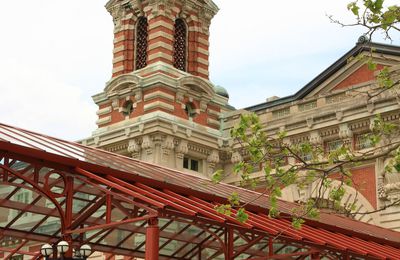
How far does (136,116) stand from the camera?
1654 inches

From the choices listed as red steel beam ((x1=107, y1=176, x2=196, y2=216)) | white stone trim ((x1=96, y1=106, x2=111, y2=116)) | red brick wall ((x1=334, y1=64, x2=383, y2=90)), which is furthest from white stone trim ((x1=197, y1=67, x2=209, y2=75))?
red steel beam ((x1=107, y1=176, x2=196, y2=216))

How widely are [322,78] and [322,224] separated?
700 inches

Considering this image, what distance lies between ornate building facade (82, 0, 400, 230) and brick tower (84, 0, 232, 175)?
2.1 inches

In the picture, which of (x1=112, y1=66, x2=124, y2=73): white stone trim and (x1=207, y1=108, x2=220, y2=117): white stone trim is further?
(x1=112, y1=66, x2=124, y2=73): white stone trim

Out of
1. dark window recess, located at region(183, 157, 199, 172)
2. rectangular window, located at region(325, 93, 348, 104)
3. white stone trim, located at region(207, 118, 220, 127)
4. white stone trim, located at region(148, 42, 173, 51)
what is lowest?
dark window recess, located at region(183, 157, 199, 172)

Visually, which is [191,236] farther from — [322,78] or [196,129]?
[322,78]

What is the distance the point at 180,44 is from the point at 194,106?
4112 mm

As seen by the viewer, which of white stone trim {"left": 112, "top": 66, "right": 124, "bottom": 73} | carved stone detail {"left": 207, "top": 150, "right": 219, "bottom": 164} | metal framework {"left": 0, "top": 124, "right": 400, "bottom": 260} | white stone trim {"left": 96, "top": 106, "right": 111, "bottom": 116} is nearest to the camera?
metal framework {"left": 0, "top": 124, "right": 400, "bottom": 260}

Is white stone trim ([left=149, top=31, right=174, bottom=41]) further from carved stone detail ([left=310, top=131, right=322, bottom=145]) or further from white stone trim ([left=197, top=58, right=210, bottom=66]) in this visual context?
carved stone detail ([left=310, top=131, right=322, bottom=145])

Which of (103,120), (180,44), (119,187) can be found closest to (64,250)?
(119,187)

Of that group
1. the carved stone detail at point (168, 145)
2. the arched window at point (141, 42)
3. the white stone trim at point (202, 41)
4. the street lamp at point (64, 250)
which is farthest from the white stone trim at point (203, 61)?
the street lamp at point (64, 250)

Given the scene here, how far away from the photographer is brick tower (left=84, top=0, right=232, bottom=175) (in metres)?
40.5

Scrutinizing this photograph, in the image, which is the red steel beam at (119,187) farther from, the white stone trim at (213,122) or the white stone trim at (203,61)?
the white stone trim at (203,61)

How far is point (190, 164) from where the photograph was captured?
41750 mm
